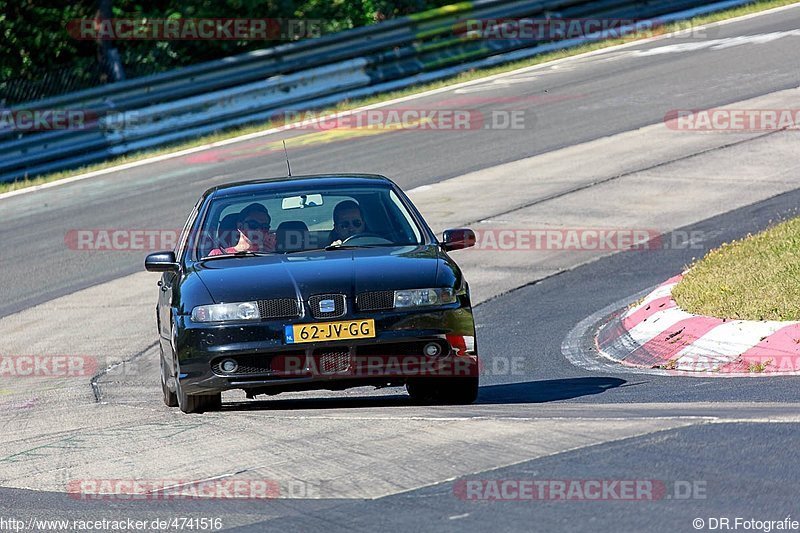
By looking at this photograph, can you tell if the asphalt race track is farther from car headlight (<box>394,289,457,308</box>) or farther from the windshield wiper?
the windshield wiper

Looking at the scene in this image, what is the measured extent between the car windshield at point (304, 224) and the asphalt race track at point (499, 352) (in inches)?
39.5

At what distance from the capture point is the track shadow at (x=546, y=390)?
817 centimetres

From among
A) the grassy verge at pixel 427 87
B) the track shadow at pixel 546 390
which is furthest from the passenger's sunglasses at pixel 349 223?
the grassy verge at pixel 427 87

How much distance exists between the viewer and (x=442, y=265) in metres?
8.16

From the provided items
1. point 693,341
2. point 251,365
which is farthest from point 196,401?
point 693,341

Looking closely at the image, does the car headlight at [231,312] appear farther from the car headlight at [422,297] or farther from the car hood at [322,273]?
the car headlight at [422,297]

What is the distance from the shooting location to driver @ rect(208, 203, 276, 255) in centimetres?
872

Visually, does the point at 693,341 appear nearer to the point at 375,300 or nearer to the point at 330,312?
the point at 375,300

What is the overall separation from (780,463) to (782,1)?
24114mm

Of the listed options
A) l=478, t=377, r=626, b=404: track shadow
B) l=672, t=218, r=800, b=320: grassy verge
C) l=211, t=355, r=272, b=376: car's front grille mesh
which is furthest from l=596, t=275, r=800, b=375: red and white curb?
l=211, t=355, r=272, b=376: car's front grille mesh

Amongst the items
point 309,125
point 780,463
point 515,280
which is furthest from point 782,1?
point 780,463

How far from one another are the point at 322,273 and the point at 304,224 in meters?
0.99

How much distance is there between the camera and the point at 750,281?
10.1 m

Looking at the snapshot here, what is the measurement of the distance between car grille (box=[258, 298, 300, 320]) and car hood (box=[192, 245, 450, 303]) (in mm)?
36
